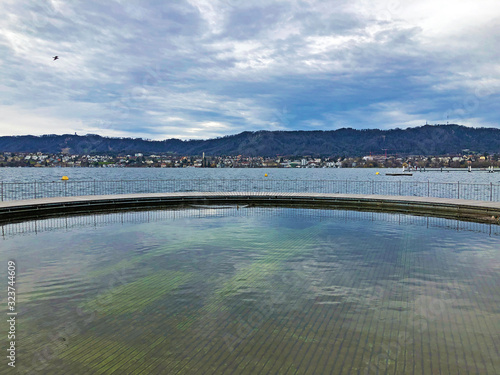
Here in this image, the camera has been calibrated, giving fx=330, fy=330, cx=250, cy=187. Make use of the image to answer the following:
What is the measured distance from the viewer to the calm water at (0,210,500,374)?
448cm

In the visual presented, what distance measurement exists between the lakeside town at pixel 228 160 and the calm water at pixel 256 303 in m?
109

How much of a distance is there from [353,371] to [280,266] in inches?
179

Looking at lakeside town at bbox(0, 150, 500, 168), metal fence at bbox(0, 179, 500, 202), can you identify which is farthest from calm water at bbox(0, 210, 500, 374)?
lakeside town at bbox(0, 150, 500, 168)

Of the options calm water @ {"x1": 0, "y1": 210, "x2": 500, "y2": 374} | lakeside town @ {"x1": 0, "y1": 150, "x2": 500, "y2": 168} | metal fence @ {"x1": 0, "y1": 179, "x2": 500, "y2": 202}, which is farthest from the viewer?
lakeside town @ {"x1": 0, "y1": 150, "x2": 500, "y2": 168}

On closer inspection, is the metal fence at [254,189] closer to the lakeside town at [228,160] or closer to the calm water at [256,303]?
the calm water at [256,303]

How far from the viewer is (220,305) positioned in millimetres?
6234

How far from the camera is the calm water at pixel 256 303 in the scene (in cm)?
448

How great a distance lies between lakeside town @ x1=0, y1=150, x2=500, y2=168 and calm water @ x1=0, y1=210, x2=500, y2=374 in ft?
358

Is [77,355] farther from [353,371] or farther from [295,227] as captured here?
[295,227]

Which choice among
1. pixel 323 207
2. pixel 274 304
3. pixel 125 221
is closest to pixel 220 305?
pixel 274 304

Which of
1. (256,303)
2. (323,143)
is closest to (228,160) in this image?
(323,143)

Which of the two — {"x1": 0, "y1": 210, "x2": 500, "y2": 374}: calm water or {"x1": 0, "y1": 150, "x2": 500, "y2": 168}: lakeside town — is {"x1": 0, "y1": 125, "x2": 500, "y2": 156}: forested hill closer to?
{"x1": 0, "y1": 150, "x2": 500, "y2": 168}: lakeside town

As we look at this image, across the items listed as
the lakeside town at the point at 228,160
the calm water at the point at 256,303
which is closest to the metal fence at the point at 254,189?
the calm water at the point at 256,303

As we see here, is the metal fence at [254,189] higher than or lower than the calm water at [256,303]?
lower
